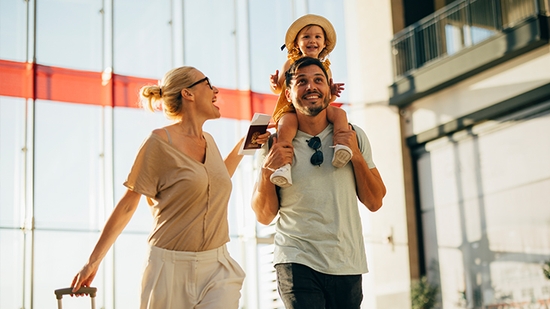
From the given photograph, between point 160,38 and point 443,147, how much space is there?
4.25 m

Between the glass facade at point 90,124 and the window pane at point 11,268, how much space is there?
0.01 m

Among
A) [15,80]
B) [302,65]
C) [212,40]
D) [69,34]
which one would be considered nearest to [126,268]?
[15,80]

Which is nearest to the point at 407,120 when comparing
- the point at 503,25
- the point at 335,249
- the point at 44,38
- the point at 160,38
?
the point at 503,25

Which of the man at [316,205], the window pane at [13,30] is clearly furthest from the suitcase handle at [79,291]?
the window pane at [13,30]

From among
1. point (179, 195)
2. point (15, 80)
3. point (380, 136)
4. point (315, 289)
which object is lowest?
point (315, 289)

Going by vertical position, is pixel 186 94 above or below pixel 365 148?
above

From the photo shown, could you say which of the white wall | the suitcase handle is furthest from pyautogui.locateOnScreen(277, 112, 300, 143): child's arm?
the white wall

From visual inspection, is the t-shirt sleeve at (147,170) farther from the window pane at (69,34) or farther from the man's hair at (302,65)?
the window pane at (69,34)

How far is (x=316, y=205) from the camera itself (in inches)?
110

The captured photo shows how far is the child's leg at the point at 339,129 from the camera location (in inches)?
110

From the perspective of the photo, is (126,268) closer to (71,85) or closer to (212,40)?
(71,85)

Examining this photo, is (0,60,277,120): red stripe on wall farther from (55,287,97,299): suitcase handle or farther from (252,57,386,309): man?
(252,57,386,309): man

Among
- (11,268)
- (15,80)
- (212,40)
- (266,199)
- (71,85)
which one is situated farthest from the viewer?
(212,40)

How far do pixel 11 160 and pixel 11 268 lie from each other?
128 centimetres
